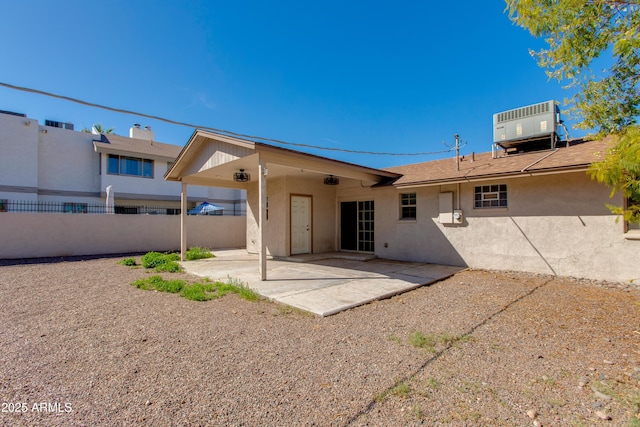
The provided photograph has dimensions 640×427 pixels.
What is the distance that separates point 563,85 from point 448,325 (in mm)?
4018

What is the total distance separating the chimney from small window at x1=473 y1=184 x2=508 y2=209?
2425 cm

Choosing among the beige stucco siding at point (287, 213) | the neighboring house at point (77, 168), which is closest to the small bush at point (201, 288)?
the beige stucco siding at point (287, 213)

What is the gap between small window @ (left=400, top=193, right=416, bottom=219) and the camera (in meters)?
10.6

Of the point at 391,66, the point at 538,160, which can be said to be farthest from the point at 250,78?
the point at 538,160

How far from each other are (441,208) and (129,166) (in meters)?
20.3

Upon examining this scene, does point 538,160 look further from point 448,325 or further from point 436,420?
point 436,420

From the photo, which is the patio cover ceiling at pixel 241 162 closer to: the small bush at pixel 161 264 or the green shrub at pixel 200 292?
the small bush at pixel 161 264

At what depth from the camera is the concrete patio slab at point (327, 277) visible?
18.5ft

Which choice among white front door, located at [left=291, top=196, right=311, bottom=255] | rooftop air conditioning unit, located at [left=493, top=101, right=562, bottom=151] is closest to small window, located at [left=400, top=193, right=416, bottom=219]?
rooftop air conditioning unit, located at [left=493, top=101, right=562, bottom=151]

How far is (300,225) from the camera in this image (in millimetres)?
11750

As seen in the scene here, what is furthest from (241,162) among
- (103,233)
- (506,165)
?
(103,233)

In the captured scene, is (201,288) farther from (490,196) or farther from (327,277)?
(490,196)

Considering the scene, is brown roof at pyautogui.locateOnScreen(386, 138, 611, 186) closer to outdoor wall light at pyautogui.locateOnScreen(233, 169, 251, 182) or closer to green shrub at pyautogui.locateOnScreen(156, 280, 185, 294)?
outdoor wall light at pyautogui.locateOnScreen(233, 169, 251, 182)

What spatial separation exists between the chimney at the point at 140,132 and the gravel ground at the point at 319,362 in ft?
69.1
